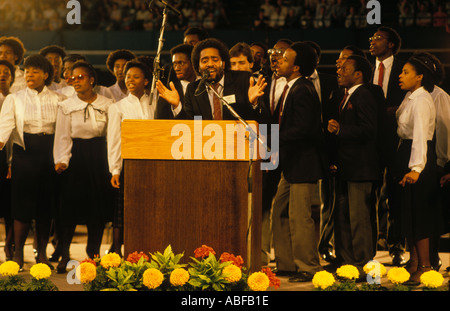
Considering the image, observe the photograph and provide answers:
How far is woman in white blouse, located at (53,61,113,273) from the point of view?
566 centimetres


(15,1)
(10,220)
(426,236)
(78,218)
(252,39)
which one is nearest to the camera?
(426,236)

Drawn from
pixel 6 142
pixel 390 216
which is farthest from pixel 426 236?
pixel 6 142

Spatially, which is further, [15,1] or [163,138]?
[15,1]

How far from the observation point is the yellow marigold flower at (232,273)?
11.0ft

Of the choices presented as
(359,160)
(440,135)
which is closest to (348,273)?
(359,160)

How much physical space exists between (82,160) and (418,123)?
8.98ft

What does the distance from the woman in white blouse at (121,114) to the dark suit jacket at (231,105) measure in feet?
3.77

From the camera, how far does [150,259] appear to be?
12.4 ft

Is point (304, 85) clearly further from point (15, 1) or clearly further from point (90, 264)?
point (15, 1)

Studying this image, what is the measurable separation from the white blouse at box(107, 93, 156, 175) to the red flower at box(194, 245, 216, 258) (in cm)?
218

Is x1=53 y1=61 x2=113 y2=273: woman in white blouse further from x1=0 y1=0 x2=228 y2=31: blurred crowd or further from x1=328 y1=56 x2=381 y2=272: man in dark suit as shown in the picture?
x1=0 y1=0 x2=228 y2=31: blurred crowd

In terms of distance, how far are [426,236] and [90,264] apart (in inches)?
102
